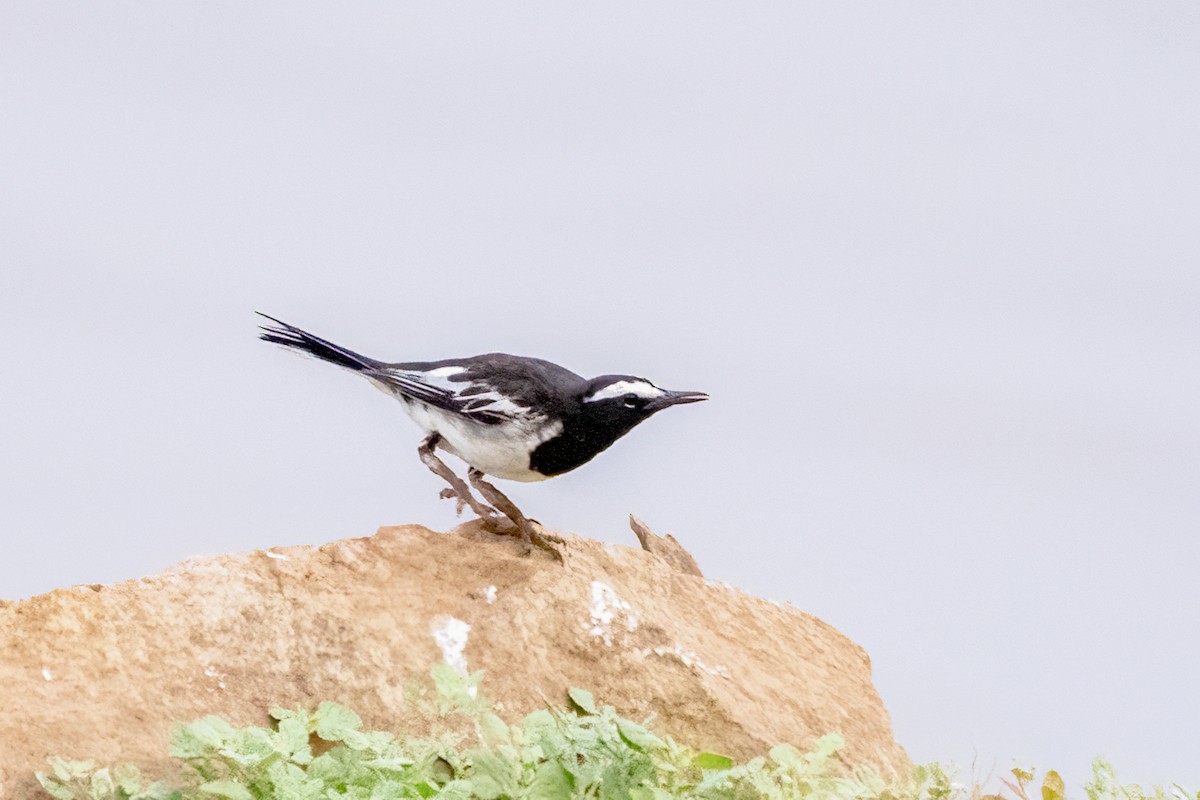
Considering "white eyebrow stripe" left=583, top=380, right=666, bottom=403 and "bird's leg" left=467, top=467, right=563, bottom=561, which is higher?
"white eyebrow stripe" left=583, top=380, right=666, bottom=403

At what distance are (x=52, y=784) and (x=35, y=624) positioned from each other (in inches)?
25.3

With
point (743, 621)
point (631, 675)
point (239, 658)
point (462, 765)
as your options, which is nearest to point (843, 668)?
point (743, 621)

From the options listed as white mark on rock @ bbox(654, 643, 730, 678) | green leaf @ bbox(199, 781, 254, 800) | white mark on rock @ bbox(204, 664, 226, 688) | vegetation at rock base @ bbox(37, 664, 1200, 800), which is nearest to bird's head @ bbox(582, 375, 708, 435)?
white mark on rock @ bbox(654, 643, 730, 678)

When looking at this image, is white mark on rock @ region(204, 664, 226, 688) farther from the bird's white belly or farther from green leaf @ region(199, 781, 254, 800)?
the bird's white belly

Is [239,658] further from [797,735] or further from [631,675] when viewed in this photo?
[797,735]

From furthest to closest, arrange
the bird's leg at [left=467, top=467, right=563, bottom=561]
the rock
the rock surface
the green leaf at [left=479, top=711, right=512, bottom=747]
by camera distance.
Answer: the rock
the bird's leg at [left=467, top=467, right=563, bottom=561]
the rock surface
the green leaf at [left=479, top=711, right=512, bottom=747]

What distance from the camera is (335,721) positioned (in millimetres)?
4332

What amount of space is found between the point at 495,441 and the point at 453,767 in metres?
1.13

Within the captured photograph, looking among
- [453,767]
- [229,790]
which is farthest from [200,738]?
[453,767]

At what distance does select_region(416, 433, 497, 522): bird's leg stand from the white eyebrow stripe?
1.82 ft

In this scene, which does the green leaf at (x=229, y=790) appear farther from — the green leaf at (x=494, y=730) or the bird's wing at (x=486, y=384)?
the bird's wing at (x=486, y=384)

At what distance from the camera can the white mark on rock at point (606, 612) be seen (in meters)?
4.96

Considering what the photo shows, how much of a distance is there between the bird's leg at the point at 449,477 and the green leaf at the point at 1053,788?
2053 millimetres

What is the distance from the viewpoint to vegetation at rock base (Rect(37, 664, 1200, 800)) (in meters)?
4.00
